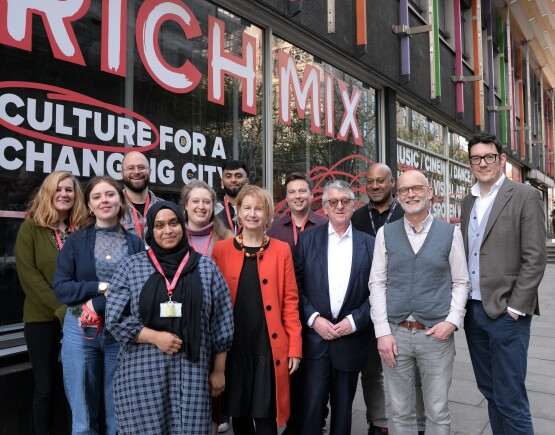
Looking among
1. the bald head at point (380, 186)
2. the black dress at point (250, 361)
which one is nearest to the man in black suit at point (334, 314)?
the black dress at point (250, 361)

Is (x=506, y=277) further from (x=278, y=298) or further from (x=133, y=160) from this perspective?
(x=133, y=160)

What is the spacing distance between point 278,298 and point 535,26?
757 inches

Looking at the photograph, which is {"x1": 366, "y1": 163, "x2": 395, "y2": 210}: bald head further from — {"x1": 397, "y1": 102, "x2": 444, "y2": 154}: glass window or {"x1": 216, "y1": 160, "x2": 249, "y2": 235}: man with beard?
{"x1": 397, "y1": 102, "x2": 444, "y2": 154}: glass window

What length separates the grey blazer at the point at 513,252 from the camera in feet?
8.43

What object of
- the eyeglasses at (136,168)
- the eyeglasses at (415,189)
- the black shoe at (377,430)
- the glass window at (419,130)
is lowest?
the black shoe at (377,430)

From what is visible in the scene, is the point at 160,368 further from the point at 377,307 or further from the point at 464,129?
the point at 464,129

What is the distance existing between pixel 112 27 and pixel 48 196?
1.90 meters

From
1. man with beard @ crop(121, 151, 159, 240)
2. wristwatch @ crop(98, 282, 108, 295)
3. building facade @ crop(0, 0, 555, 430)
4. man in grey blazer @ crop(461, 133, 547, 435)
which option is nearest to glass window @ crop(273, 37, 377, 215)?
building facade @ crop(0, 0, 555, 430)

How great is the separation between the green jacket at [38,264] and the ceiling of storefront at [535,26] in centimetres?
1581

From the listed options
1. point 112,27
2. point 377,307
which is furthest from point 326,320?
point 112,27

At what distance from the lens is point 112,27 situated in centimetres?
400

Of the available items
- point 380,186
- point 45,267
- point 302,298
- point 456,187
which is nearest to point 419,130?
point 456,187

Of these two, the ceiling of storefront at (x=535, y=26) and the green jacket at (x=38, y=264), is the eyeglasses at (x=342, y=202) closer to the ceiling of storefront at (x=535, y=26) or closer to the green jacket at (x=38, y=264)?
the green jacket at (x=38, y=264)

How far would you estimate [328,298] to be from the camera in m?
2.76
